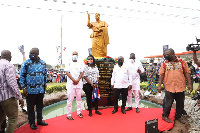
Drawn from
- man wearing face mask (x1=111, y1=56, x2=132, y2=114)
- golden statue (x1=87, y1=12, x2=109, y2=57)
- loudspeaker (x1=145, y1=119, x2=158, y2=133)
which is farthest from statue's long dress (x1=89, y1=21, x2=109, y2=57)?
loudspeaker (x1=145, y1=119, x2=158, y2=133)

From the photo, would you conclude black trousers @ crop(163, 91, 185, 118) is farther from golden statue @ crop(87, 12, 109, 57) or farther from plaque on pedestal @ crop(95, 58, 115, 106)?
golden statue @ crop(87, 12, 109, 57)

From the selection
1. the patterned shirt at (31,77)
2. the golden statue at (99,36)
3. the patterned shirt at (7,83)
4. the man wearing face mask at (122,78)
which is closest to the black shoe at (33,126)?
the patterned shirt at (31,77)

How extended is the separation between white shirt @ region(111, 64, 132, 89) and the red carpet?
81 centimetres

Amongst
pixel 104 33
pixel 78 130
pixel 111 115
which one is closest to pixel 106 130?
pixel 78 130

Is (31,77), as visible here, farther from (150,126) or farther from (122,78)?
(150,126)

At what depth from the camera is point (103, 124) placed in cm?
356

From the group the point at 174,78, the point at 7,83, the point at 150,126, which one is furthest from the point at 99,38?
the point at 150,126

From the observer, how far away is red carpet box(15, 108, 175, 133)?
3225mm

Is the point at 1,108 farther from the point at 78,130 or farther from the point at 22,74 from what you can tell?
the point at 78,130

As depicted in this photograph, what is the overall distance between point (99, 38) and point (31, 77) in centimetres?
321

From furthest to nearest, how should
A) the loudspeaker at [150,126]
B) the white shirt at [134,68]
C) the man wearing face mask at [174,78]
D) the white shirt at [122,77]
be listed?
1. the white shirt at [134,68]
2. the white shirt at [122,77]
3. the man wearing face mask at [174,78]
4. the loudspeaker at [150,126]

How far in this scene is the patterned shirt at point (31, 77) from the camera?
3.21m

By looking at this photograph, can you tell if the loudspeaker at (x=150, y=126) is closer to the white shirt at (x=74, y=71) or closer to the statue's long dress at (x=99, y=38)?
the white shirt at (x=74, y=71)

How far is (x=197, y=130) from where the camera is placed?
310cm
